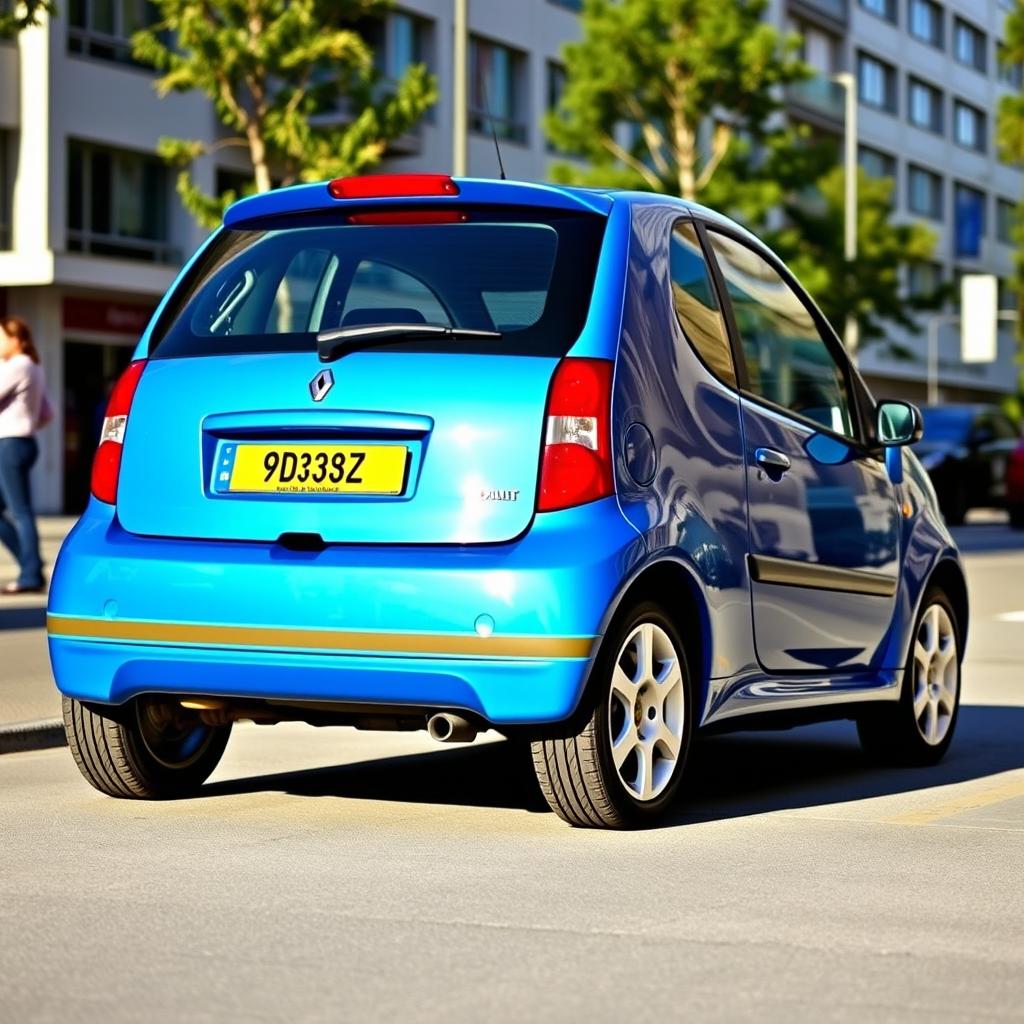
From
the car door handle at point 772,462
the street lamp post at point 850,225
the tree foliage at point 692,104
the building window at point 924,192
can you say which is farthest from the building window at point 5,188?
the building window at point 924,192

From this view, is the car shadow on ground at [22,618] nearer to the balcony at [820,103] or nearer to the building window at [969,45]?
the balcony at [820,103]

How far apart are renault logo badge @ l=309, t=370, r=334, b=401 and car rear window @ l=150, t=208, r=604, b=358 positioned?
0.43ft

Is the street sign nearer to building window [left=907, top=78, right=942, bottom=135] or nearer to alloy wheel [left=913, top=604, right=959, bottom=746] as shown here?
building window [left=907, top=78, right=942, bottom=135]

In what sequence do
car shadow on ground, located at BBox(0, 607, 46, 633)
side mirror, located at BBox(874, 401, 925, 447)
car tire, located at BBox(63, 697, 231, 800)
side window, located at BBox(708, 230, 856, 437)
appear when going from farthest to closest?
car shadow on ground, located at BBox(0, 607, 46, 633)
side mirror, located at BBox(874, 401, 925, 447)
side window, located at BBox(708, 230, 856, 437)
car tire, located at BBox(63, 697, 231, 800)

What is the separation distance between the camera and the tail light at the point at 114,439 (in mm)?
6617

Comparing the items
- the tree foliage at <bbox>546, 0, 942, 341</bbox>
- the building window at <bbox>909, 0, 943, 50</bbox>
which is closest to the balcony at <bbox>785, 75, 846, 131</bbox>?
the building window at <bbox>909, 0, 943, 50</bbox>

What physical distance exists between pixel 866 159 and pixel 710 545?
67.7 metres

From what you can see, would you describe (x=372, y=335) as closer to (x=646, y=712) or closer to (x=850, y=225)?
(x=646, y=712)

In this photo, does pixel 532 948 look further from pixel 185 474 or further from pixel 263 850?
pixel 185 474

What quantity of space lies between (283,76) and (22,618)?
17.3 m

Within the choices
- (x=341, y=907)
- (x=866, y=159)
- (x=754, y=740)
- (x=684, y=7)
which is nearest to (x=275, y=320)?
(x=341, y=907)

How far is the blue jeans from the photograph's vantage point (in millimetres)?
15719

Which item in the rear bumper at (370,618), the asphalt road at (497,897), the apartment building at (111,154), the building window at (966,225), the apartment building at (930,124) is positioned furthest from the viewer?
the building window at (966,225)

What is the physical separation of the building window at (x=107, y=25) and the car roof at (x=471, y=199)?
29384 mm
